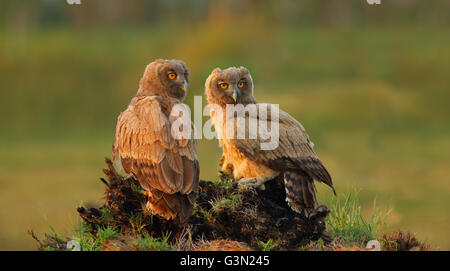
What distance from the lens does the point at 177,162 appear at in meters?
5.42

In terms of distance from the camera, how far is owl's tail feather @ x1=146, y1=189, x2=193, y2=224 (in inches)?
211

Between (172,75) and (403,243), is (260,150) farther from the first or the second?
(403,243)

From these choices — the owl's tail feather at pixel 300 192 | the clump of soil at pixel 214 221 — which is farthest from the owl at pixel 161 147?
the owl's tail feather at pixel 300 192

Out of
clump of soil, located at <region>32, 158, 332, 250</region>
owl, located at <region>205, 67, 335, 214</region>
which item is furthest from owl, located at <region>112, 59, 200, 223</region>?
owl, located at <region>205, 67, 335, 214</region>

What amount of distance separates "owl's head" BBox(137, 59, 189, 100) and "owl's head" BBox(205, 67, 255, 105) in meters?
0.35

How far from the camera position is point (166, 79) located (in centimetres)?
603

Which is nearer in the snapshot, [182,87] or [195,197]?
[195,197]

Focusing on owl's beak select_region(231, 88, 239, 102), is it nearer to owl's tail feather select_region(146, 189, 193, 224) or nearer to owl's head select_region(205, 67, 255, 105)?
owl's head select_region(205, 67, 255, 105)

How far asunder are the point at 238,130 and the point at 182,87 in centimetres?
72

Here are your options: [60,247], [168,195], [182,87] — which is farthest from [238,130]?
[60,247]

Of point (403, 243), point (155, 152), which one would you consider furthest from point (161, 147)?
point (403, 243)

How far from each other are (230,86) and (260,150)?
716 mm

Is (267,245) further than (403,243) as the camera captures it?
No
